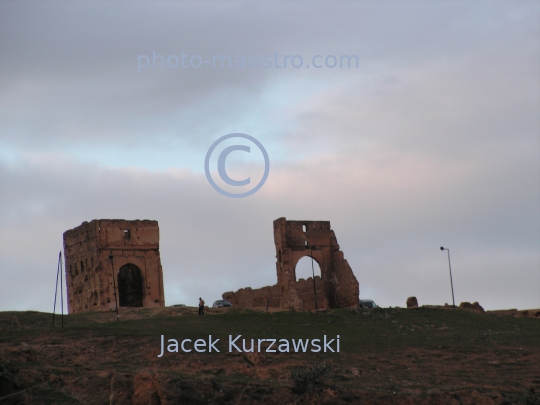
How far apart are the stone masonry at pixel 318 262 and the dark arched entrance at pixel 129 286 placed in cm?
712

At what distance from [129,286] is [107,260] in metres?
3.82

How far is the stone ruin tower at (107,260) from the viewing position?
169ft

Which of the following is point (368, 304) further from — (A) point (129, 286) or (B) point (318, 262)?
(A) point (129, 286)

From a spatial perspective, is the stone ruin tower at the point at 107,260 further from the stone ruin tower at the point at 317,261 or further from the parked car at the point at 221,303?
the stone ruin tower at the point at 317,261

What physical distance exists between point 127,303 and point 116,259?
3.94m

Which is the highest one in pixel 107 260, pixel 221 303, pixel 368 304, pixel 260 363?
pixel 107 260

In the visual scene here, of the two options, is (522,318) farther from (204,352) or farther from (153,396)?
(153,396)

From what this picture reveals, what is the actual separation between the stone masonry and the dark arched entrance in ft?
23.4

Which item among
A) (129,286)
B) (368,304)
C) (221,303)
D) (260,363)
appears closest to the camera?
(260,363)

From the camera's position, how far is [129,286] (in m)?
55.0

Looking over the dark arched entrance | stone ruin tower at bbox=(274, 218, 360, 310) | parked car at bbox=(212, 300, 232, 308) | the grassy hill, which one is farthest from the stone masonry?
the grassy hill

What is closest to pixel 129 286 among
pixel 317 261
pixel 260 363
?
pixel 317 261

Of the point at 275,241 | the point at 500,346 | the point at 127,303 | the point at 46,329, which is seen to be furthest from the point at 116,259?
the point at 500,346

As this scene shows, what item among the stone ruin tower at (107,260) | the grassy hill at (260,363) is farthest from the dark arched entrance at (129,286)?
the grassy hill at (260,363)
